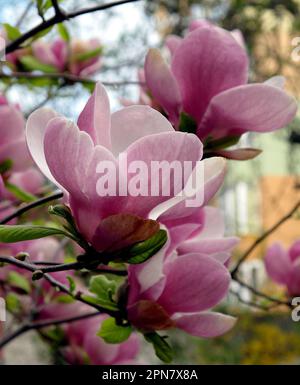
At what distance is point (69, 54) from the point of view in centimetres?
87

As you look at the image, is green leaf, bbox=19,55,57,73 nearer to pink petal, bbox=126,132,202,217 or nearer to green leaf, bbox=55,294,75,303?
green leaf, bbox=55,294,75,303

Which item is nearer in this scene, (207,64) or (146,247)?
(146,247)

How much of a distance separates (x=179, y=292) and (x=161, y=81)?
0.51 ft

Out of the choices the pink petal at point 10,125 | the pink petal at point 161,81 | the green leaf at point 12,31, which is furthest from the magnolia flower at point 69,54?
the pink petal at point 161,81

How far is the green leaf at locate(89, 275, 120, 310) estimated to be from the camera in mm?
466

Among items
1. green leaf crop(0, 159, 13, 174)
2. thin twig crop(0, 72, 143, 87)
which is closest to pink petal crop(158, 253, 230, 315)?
green leaf crop(0, 159, 13, 174)

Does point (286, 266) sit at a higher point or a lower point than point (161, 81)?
lower

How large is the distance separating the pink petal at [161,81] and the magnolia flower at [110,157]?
0.12 m

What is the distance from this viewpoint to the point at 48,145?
1.10ft

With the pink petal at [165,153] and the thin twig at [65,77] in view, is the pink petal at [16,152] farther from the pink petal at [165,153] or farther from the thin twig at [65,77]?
the pink petal at [165,153]

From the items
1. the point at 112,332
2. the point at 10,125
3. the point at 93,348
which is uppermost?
the point at 10,125

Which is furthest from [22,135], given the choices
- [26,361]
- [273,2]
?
[273,2]

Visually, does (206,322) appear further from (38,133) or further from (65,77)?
(65,77)

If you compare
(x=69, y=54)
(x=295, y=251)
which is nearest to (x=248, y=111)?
(x=295, y=251)
